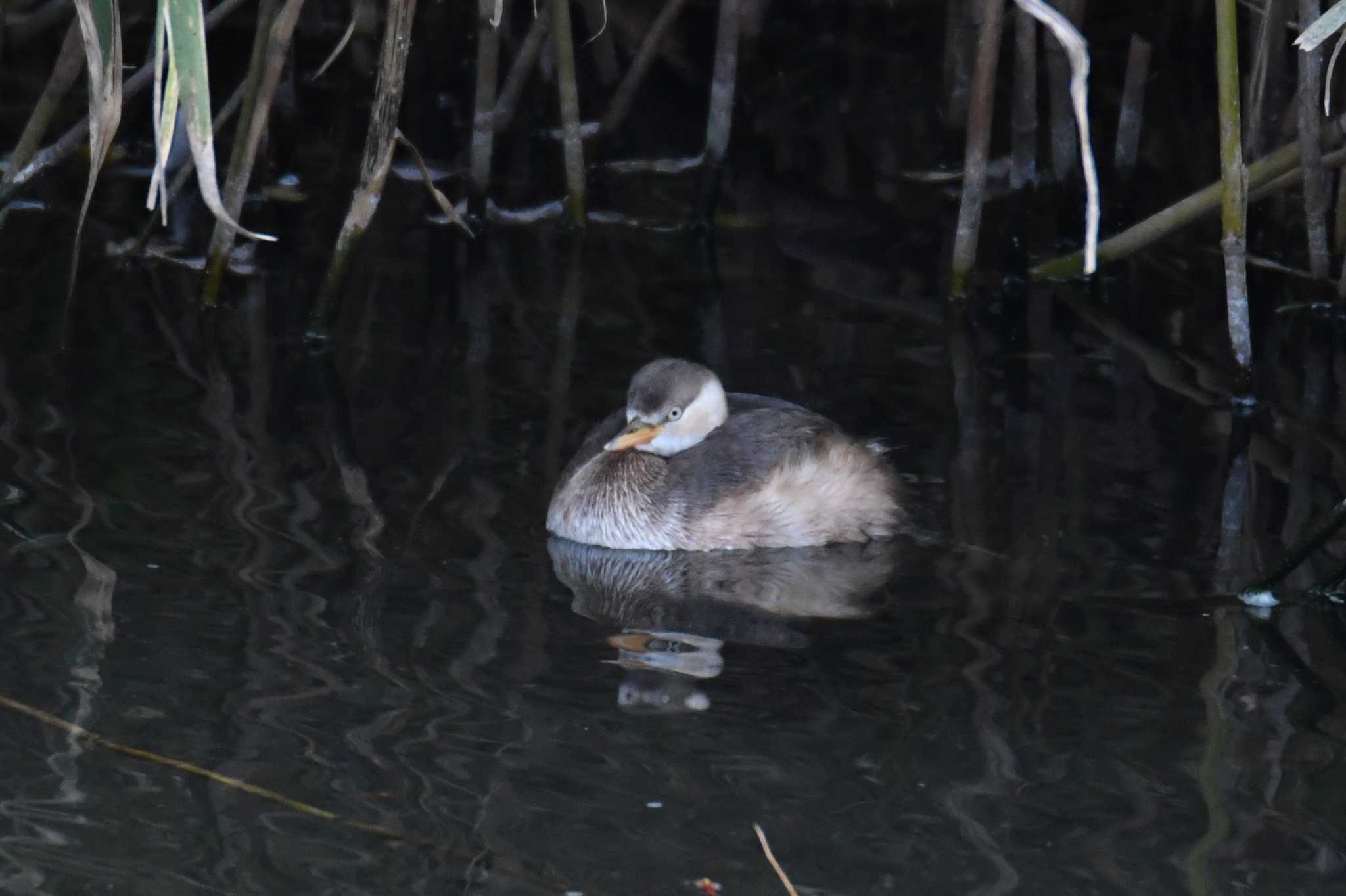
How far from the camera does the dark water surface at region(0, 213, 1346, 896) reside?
3395 millimetres

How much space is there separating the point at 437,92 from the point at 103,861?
21.6 ft

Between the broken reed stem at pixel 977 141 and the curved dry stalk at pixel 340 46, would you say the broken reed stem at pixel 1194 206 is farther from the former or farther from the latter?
the curved dry stalk at pixel 340 46

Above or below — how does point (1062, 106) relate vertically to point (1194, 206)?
above

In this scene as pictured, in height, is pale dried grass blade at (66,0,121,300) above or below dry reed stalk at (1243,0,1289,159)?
below

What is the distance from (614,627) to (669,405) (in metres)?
0.90

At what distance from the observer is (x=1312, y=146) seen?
6105mm

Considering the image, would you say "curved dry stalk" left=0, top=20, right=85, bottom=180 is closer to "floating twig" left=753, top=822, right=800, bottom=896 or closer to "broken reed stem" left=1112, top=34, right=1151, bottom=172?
"floating twig" left=753, top=822, right=800, bottom=896

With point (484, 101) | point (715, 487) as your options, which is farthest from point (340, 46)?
point (484, 101)

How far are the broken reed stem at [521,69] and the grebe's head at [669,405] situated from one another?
2.54 meters

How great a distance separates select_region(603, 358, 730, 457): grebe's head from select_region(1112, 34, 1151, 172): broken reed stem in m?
3.02

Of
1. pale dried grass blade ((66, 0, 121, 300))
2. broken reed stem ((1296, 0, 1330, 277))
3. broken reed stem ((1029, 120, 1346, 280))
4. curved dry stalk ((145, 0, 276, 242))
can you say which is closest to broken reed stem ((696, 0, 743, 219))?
broken reed stem ((1029, 120, 1346, 280))

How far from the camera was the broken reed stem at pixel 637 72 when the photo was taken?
7.75 meters

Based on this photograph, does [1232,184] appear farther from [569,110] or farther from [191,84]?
[191,84]

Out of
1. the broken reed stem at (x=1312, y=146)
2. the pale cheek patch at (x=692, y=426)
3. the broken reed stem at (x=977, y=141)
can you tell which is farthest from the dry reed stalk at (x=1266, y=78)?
the pale cheek patch at (x=692, y=426)
